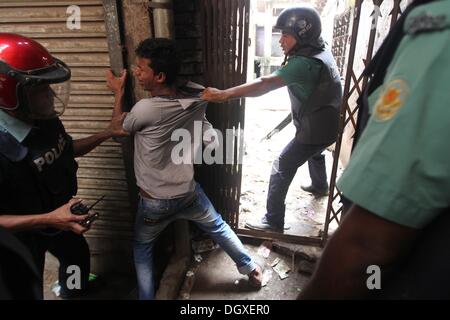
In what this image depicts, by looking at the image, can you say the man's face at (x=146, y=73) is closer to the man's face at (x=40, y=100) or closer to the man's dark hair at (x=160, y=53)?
the man's dark hair at (x=160, y=53)

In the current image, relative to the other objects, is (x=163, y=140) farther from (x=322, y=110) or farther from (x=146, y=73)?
(x=322, y=110)

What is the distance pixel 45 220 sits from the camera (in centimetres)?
169

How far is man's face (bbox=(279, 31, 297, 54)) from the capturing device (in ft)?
9.79

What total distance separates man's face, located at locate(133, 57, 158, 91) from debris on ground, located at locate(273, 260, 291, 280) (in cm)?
224

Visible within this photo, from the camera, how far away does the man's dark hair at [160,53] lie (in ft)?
6.58

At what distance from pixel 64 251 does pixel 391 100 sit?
2.69 meters

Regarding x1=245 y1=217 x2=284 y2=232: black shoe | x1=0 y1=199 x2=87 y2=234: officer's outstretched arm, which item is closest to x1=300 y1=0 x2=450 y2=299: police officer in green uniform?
x1=0 y1=199 x2=87 y2=234: officer's outstretched arm

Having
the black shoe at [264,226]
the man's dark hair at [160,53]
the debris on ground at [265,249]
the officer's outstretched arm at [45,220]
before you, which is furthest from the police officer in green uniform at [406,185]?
the black shoe at [264,226]

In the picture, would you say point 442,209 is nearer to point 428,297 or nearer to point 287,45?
point 428,297

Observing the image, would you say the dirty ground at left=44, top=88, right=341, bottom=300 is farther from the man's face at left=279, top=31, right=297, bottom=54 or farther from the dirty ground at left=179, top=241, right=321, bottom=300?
the man's face at left=279, top=31, right=297, bottom=54

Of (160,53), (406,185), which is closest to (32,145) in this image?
(160,53)

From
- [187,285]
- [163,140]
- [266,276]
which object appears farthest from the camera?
[266,276]

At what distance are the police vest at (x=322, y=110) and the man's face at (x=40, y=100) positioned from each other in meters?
2.30

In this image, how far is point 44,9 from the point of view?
2234 millimetres
